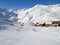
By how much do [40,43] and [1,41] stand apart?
2.38m

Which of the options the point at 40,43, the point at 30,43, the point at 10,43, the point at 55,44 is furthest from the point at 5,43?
the point at 55,44

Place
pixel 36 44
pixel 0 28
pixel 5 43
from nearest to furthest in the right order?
1. pixel 5 43
2. pixel 36 44
3. pixel 0 28

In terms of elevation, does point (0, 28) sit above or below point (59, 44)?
above

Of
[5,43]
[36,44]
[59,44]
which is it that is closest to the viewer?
[5,43]

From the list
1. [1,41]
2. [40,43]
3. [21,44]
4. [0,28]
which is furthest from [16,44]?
[0,28]

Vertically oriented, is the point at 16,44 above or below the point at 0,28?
below

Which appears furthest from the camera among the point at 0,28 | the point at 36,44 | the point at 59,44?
the point at 0,28

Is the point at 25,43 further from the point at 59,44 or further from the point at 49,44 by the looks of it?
the point at 59,44

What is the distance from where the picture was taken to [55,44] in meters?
8.89

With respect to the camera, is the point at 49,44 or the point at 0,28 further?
the point at 0,28

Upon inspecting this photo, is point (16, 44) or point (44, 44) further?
point (44, 44)

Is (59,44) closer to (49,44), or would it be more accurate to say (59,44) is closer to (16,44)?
(49,44)

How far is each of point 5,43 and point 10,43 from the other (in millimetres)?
290

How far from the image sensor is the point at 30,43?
845 cm
